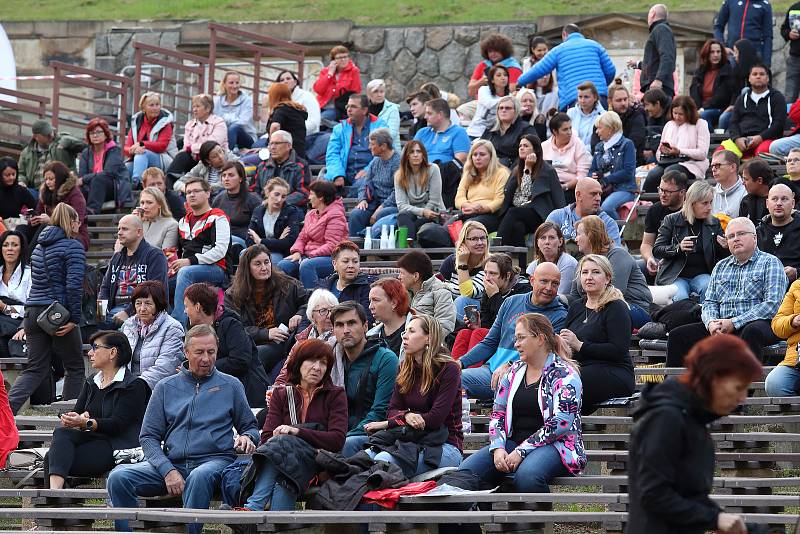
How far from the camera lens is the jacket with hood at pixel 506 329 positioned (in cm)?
1017

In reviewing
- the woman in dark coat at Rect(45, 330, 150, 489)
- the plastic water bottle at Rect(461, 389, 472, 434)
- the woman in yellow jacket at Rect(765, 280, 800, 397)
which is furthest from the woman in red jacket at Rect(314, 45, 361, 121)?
the woman in yellow jacket at Rect(765, 280, 800, 397)

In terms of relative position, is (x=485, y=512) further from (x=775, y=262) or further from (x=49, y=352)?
(x=49, y=352)

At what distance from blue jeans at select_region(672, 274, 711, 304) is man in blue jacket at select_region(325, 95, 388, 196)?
5036 millimetres

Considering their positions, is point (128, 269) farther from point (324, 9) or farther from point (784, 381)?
point (324, 9)

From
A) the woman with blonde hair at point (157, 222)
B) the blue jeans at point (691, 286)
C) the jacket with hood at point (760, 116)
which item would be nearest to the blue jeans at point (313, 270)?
the woman with blonde hair at point (157, 222)

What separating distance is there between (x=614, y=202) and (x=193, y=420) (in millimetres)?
5821

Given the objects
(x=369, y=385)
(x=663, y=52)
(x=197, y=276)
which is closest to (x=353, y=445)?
(x=369, y=385)

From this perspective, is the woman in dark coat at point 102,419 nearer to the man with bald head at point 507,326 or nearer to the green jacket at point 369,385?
the green jacket at point 369,385

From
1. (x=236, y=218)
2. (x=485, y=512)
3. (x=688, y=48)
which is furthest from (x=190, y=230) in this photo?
(x=688, y=48)

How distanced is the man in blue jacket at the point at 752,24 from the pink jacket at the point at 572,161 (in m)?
3.82

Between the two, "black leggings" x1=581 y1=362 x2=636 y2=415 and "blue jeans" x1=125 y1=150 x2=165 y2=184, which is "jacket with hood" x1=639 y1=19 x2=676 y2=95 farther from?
"black leggings" x1=581 y1=362 x2=636 y2=415

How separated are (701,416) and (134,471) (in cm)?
439

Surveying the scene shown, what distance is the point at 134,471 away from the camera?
906 cm

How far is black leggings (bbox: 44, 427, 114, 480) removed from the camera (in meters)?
9.51
